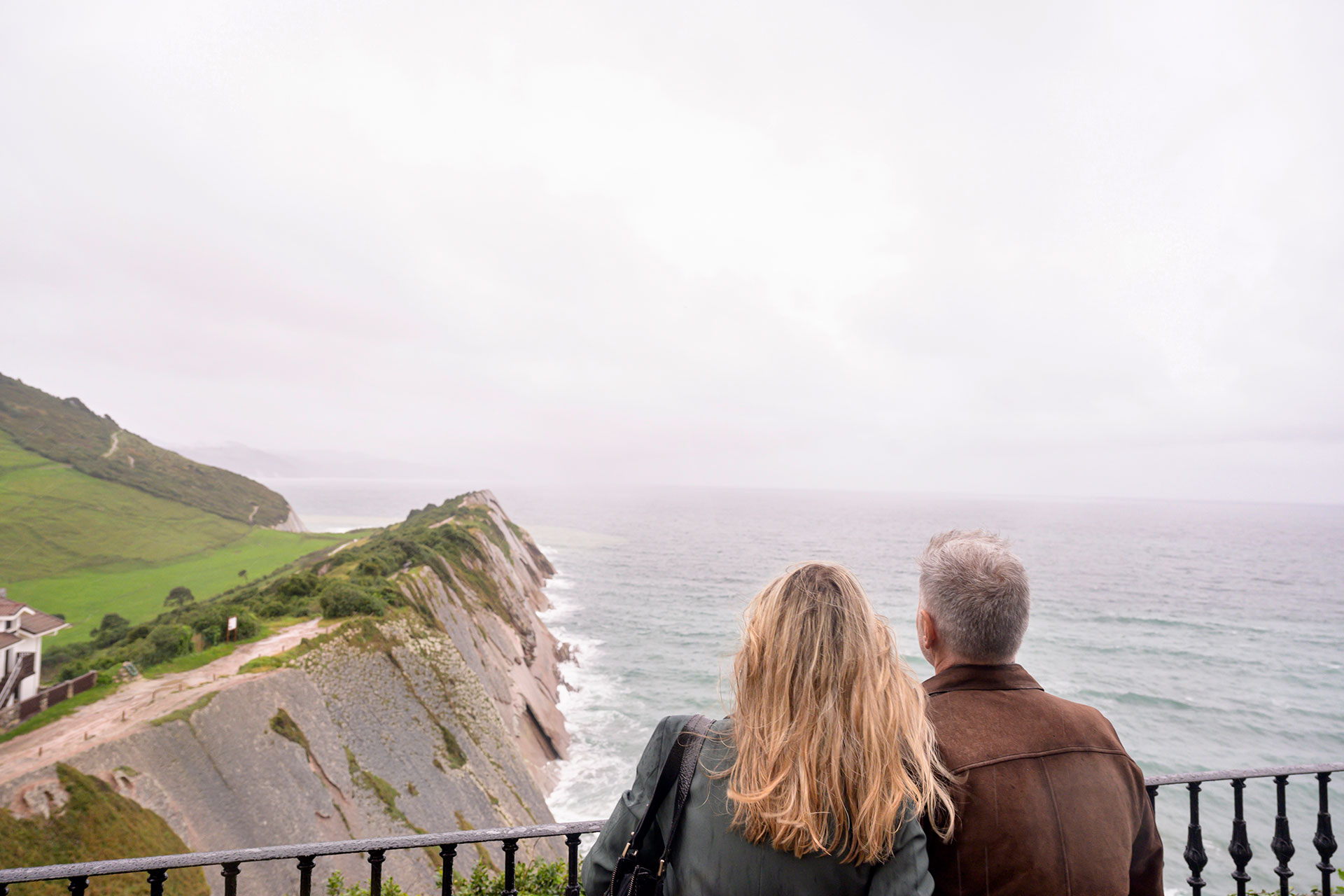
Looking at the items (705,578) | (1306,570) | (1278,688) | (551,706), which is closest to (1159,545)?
(1306,570)

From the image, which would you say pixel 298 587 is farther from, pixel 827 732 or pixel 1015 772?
pixel 1015 772

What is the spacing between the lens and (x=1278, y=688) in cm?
3572

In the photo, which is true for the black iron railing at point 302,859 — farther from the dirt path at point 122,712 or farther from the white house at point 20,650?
the white house at point 20,650

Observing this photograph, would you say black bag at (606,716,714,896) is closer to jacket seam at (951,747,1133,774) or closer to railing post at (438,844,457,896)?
jacket seam at (951,747,1133,774)

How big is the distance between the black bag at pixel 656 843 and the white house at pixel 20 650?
19250mm

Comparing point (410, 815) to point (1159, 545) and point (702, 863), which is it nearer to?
point (702, 863)

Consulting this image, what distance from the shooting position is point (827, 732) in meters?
1.65

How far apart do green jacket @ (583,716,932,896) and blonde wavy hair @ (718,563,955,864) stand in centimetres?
5

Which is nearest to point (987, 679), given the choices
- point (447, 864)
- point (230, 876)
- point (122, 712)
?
point (447, 864)

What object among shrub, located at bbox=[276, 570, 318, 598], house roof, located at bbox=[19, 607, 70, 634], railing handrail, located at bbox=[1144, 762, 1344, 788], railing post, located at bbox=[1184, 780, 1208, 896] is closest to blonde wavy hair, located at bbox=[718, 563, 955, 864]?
railing handrail, located at bbox=[1144, 762, 1344, 788]

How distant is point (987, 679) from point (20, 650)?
2292 centimetres

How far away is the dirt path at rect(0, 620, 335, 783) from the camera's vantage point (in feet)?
31.2

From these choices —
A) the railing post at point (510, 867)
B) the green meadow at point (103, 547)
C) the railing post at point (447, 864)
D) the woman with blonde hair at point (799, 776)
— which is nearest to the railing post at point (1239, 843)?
the woman with blonde hair at point (799, 776)

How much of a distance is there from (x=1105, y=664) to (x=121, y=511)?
65115mm
